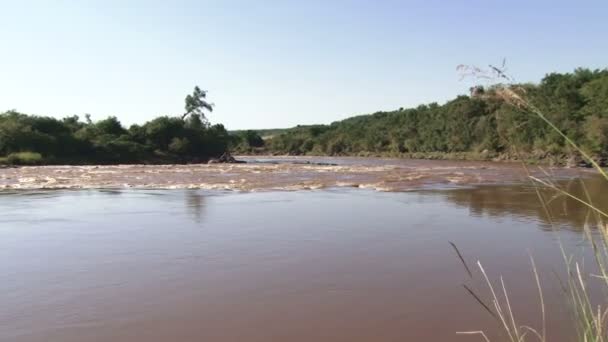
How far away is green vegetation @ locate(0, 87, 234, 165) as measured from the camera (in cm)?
4500

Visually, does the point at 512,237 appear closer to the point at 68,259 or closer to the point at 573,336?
the point at 573,336

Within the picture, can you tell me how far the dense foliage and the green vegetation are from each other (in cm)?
2976

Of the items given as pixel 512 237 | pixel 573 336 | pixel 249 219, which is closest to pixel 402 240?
pixel 512 237

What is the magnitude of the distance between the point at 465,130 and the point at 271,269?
64884mm

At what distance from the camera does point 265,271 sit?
6484mm

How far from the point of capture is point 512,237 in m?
8.92

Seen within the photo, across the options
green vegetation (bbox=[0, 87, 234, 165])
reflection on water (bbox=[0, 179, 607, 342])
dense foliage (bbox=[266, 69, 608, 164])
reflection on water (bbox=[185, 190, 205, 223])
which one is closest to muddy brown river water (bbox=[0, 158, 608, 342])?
reflection on water (bbox=[0, 179, 607, 342])

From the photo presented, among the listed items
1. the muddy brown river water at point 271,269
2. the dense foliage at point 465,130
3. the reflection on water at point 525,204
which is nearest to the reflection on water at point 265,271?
the muddy brown river water at point 271,269

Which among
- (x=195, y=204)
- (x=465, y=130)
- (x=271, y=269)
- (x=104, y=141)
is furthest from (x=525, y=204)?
(x=465, y=130)

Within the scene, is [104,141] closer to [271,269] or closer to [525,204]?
[525,204]

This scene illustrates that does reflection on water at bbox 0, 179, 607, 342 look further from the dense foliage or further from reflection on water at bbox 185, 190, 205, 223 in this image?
the dense foliage

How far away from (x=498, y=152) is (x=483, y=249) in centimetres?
5202

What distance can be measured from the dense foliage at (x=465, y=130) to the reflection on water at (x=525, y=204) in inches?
63.2

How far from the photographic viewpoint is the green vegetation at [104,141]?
148 feet
